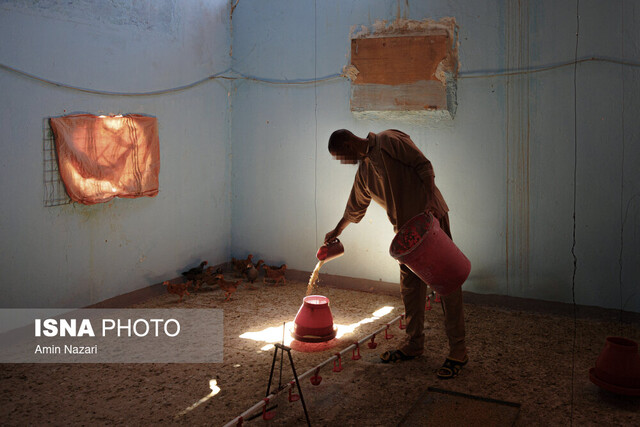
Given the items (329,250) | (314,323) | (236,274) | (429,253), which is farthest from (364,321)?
(236,274)

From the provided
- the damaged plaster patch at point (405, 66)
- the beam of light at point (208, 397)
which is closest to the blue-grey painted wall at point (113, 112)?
the damaged plaster patch at point (405, 66)

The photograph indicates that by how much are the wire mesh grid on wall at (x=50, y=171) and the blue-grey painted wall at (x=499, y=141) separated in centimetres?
249

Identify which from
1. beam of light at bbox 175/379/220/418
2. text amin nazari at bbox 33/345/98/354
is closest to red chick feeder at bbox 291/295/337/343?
beam of light at bbox 175/379/220/418

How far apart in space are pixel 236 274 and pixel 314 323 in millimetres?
2643

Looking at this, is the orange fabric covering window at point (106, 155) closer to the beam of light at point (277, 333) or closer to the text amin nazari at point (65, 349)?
the text amin nazari at point (65, 349)

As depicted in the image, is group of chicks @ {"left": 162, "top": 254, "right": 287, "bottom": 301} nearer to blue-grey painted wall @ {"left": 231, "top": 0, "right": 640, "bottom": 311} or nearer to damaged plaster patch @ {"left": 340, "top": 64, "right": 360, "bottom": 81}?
blue-grey painted wall @ {"left": 231, "top": 0, "right": 640, "bottom": 311}

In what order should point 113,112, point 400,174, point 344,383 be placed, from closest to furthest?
point 344,383 → point 400,174 → point 113,112

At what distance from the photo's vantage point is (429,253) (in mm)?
3359

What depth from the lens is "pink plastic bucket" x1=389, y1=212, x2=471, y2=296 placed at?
3.36 meters

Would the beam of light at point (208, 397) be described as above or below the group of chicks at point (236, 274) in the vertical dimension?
below

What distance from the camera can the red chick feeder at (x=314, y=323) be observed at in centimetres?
406

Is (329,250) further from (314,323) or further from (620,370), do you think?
(620,370)

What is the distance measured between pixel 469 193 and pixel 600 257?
4.33ft

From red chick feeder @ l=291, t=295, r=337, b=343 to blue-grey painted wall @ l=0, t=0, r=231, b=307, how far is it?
2.19 metres
